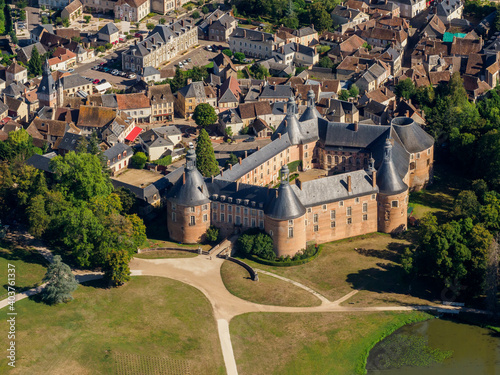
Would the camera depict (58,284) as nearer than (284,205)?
Yes

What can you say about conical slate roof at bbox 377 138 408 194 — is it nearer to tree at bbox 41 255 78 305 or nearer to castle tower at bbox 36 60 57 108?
Answer: tree at bbox 41 255 78 305

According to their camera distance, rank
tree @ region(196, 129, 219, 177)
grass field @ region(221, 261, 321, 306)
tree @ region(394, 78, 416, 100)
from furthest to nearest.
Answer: tree @ region(394, 78, 416, 100), tree @ region(196, 129, 219, 177), grass field @ region(221, 261, 321, 306)

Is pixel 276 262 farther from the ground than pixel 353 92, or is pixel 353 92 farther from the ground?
pixel 353 92

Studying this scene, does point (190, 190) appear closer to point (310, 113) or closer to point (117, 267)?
point (117, 267)

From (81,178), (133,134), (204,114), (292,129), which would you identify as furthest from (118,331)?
(204,114)

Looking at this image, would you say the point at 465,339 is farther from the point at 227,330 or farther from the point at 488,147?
the point at 488,147

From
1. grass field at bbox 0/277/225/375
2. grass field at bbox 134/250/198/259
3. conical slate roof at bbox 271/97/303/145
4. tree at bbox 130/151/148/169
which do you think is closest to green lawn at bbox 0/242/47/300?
grass field at bbox 0/277/225/375

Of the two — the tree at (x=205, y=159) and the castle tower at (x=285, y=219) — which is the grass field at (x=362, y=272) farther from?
the tree at (x=205, y=159)

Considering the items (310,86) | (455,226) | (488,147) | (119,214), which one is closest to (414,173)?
(488,147)
